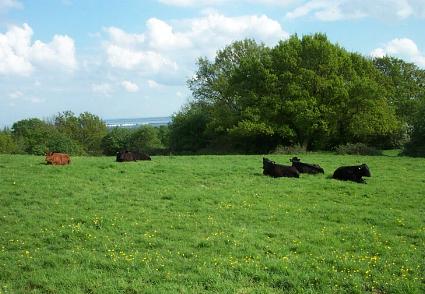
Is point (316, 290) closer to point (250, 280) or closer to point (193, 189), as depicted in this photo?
point (250, 280)

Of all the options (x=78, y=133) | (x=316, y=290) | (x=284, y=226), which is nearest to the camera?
(x=316, y=290)

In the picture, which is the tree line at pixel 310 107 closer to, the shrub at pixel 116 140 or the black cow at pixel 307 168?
the black cow at pixel 307 168

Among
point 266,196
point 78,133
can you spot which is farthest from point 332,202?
point 78,133

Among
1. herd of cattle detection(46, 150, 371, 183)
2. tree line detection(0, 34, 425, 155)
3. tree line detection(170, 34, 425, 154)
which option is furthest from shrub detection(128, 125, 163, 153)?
herd of cattle detection(46, 150, 371, 183)

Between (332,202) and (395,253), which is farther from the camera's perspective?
(332,202)

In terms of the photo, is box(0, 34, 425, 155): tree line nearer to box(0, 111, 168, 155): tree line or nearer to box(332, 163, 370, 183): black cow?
box(332, 163, 370, 183): black cow

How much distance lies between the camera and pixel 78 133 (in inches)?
3597

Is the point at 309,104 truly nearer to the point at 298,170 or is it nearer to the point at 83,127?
the point at 298,170

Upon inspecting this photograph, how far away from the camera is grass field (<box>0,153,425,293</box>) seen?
7621 mm

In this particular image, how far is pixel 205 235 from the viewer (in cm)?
1023

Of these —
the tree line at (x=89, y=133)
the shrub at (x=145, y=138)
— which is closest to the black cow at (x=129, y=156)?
the tree line at (x=89, y=133)

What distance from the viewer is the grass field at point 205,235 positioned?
25.0ft

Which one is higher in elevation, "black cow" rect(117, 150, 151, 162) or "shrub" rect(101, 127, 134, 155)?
"shrub" rect(101, 127, 134, 155)

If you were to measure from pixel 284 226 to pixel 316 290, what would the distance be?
3.94 m
